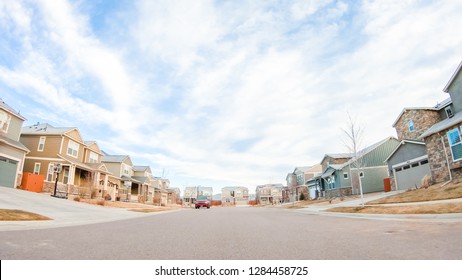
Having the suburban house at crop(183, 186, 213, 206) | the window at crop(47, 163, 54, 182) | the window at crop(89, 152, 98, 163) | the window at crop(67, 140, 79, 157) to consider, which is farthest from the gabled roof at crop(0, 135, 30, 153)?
A: the suburban house at crop(183, 186, 213, 206)

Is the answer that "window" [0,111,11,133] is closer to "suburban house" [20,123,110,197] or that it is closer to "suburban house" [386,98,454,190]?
"suburban house" [20,123,110,197]

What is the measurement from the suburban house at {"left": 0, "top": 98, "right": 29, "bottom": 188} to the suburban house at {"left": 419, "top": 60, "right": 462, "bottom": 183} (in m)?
36.0

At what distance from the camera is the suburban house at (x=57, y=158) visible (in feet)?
99.9

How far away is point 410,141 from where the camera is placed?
88.6ft

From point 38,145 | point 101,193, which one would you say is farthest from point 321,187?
point 38,145

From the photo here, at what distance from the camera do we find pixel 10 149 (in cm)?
2486

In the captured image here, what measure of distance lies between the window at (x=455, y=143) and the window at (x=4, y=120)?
38307 millimetres

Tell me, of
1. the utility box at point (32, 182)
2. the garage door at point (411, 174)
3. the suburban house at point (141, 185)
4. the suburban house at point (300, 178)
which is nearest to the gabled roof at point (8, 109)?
the utility box at point (32, 182)

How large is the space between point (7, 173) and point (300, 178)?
58.9 m

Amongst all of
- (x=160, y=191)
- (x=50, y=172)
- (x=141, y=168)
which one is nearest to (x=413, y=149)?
(x=50, y=172)

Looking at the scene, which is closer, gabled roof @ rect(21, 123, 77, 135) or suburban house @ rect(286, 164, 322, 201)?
gabled roof @ rect(21, 123, 77, 135)

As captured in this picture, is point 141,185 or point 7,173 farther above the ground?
→ point 141,185

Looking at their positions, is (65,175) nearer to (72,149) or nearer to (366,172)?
(72,149)

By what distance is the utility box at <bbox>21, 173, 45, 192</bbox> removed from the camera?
86.8ft
